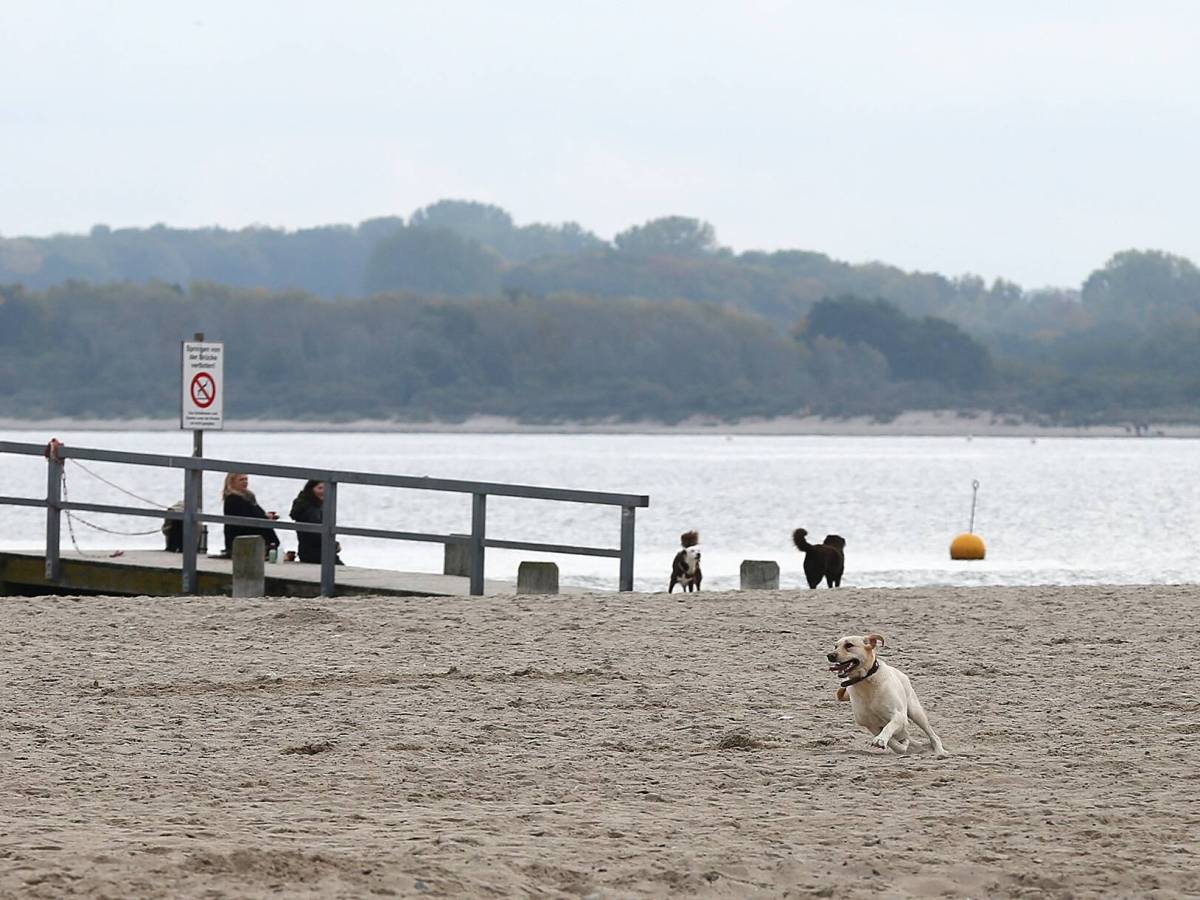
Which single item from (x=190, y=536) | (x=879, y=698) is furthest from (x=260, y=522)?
(x=879, y=698)

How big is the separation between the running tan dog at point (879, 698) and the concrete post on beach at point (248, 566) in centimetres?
820

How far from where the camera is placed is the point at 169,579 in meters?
17.9

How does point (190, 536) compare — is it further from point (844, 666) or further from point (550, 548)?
point (844, 666)

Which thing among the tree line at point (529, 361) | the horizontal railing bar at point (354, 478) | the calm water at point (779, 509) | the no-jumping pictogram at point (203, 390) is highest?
the tree line at point (529, 361)

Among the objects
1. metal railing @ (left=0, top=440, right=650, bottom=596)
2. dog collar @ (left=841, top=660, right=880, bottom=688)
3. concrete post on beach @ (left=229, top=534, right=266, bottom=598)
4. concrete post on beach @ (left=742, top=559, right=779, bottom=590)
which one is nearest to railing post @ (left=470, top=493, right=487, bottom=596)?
metal railing @ (left=0, top=440, right=650, bottom=596)

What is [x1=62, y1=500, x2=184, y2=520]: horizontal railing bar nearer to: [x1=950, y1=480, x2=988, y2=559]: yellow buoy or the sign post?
the sign post

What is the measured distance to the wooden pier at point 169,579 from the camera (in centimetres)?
1742

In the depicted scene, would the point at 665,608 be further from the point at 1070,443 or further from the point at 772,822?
the point at 1070,443

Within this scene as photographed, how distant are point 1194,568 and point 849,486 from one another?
51.4m

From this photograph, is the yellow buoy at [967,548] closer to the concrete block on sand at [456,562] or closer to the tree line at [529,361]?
the concrete block on sand at [456,562]

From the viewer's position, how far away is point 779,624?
14984mm

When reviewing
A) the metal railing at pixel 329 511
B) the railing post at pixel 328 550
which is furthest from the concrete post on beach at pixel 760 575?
the railing post at pixel 328 550

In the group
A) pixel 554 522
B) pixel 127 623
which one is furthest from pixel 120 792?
pixel 554 522

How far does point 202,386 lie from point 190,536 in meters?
3.07
